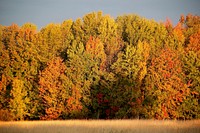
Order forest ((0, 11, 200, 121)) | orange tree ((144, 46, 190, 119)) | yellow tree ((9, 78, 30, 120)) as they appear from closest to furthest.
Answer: orange tree ((144, 46, 190, 119)) → forest ((0, 11, 200, 121)) → yellow tree ((9, 78, 30, 120))

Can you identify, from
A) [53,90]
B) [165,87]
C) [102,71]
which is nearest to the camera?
[165,87]

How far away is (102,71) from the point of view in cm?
4684

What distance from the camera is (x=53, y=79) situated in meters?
46.1

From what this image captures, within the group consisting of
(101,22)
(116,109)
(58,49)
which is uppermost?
(101,22)

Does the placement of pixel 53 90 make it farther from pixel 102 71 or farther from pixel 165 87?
pixel 165 87

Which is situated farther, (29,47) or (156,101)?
(29,47)

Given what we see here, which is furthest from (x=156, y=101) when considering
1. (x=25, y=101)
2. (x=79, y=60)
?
(x=25, y=101)

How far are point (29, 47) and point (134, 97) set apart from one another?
17571 mm

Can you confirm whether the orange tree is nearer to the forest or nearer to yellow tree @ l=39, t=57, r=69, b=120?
the forest

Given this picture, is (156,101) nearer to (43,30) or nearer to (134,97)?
(134,97)

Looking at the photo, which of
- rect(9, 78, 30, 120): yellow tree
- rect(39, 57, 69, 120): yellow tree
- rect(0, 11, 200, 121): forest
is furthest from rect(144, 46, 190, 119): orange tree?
rect(9, 78, 30, 120): yellow tree

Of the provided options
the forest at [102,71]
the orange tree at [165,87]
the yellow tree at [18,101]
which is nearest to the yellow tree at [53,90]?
the forest at [102,71]

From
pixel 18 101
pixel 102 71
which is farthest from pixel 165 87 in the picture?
pixel 18 101

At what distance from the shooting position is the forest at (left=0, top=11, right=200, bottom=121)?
4353 cm
